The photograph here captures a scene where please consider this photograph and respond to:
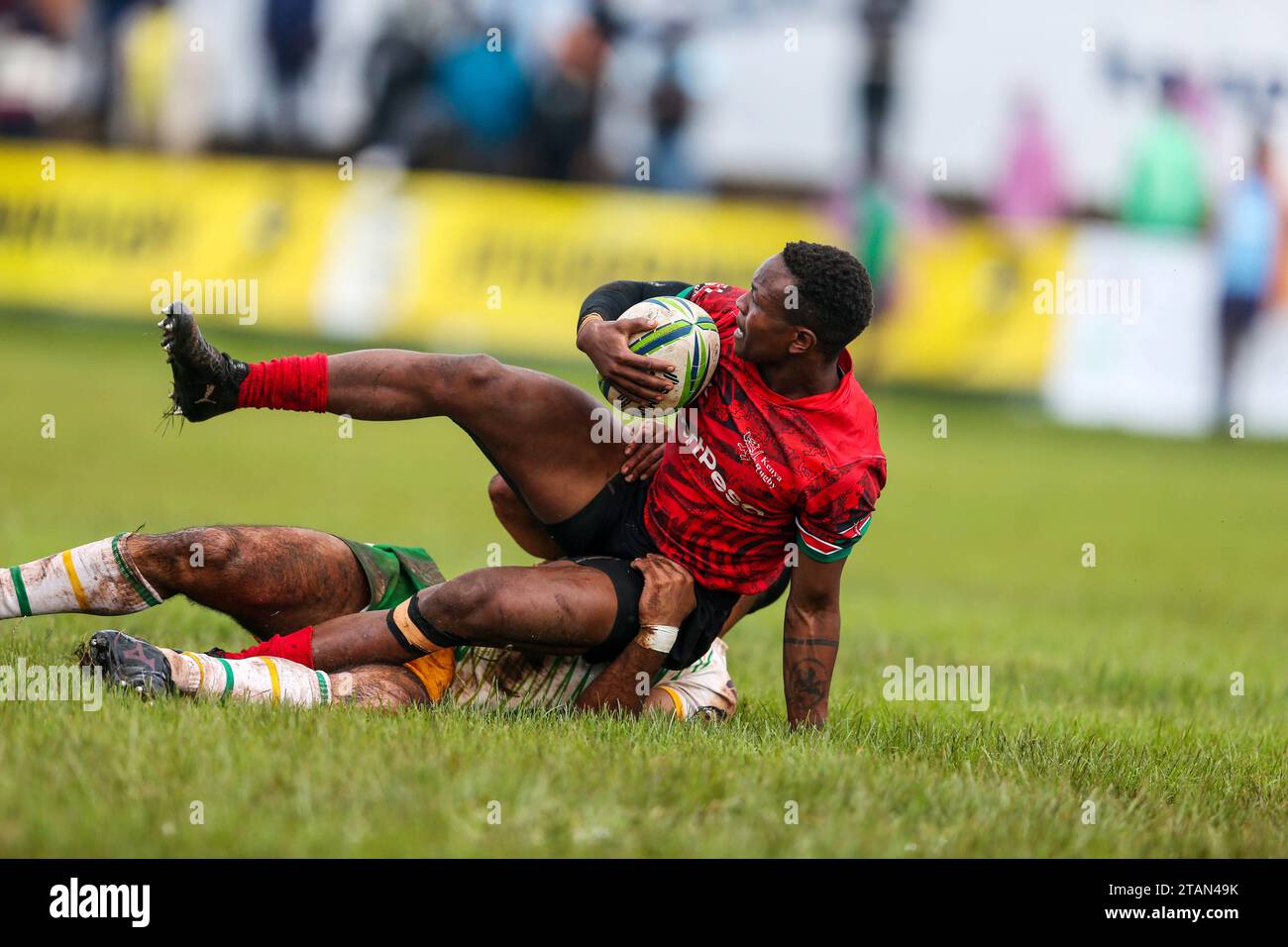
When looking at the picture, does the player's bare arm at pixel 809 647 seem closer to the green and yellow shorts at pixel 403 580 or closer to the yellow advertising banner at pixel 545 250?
the green and yellow shorts at pixel 403 580

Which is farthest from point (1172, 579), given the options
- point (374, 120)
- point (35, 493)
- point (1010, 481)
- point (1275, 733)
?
point (374, 120)

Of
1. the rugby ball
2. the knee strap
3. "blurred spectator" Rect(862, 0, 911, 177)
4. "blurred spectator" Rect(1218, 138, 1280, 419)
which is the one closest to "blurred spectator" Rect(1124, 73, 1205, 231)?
"blurred spectator" Rect(1218, 138, 1280, 419)

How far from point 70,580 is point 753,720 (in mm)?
2835

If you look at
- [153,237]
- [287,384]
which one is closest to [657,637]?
[287,384]

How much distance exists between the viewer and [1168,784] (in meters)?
6.04

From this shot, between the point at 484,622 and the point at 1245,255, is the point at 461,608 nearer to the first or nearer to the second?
the point at 484,622

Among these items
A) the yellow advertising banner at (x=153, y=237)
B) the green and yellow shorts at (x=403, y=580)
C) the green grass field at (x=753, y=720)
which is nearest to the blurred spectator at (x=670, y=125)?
the yellow advertising banner at (x=153, y=237)

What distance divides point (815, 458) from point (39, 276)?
1894 cm

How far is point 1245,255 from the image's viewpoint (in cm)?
2362

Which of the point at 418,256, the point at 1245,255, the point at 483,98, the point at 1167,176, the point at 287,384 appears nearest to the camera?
the point at 287,384

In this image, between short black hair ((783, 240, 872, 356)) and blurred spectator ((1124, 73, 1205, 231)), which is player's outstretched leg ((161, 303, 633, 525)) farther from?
blurred spectator ((1124, 73, 1205, 231))

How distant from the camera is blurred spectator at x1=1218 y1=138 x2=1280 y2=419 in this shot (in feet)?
75.7

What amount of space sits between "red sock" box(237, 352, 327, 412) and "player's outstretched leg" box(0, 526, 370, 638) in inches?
23.8

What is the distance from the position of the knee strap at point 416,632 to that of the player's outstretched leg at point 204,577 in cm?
52
